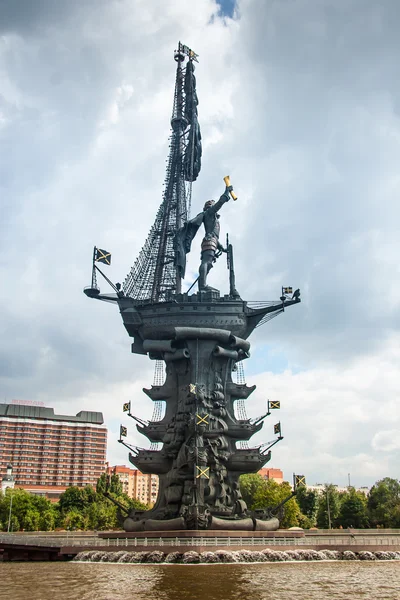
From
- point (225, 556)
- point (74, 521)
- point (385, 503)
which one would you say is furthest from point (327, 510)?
point (225, 556)

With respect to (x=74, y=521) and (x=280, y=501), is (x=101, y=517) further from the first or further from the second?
(x=280, y=501)

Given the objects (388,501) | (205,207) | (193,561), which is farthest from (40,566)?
(388,501)

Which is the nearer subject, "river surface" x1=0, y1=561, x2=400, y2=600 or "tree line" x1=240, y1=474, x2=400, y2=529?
"river surface" x1=0, y1=561, x2=400, y2=600

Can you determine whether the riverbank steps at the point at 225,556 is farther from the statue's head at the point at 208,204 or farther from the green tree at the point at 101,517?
the green tree at the point at 101,517

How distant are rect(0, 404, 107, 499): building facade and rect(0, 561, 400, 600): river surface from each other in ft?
360

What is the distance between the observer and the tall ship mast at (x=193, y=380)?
5562 centimetres

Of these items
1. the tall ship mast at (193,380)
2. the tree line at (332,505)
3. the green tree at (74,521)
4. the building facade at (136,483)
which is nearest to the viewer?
the tall ship mast at (193,380)

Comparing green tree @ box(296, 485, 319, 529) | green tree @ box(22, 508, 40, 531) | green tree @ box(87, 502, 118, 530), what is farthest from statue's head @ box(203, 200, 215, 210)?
green tree @ box(296, 485, 319, 529)

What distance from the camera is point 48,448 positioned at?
485 feet

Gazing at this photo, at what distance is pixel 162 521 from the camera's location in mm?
53719

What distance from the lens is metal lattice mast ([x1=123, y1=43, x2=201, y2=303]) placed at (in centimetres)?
7344

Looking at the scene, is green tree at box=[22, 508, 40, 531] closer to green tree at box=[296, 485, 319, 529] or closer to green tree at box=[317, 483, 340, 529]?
green tree at box=[296, 485, 319, 529]

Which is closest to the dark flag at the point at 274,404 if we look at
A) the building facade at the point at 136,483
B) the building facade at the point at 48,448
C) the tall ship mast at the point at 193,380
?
the tall ship mast at the point at 193,380

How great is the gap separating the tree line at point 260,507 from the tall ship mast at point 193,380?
30550 millimetres
